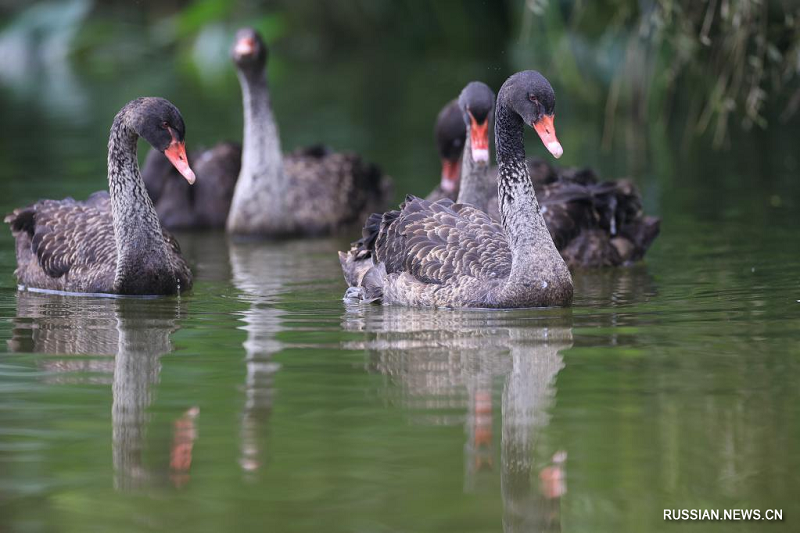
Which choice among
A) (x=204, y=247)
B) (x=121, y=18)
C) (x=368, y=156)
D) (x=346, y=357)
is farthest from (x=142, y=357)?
(x=121, y=18)

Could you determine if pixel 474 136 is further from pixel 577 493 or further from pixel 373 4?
pixel 373 4

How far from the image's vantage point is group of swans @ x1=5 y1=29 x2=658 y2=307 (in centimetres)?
858

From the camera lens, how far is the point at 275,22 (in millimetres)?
30656

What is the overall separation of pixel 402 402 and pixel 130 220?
11.1 ft

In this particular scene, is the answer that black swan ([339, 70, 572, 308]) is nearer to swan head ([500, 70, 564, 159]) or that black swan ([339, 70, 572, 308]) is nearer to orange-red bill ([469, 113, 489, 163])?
swan head ([500, 70, 564, 159])

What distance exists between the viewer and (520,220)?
862 cm

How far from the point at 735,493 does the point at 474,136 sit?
511 cm

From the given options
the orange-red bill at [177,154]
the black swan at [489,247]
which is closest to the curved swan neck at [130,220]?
the orange-red bill at [177,154]

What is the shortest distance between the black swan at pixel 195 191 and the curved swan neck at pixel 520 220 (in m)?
5.16

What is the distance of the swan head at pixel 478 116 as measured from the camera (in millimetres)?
9987

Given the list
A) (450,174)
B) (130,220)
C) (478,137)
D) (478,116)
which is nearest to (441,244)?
(478,137)

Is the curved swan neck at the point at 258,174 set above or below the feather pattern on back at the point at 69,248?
above

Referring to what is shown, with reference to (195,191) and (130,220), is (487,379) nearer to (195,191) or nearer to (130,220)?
(130,220)

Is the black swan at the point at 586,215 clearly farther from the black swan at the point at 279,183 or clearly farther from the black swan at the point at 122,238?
the black swan at the point at 279,183
